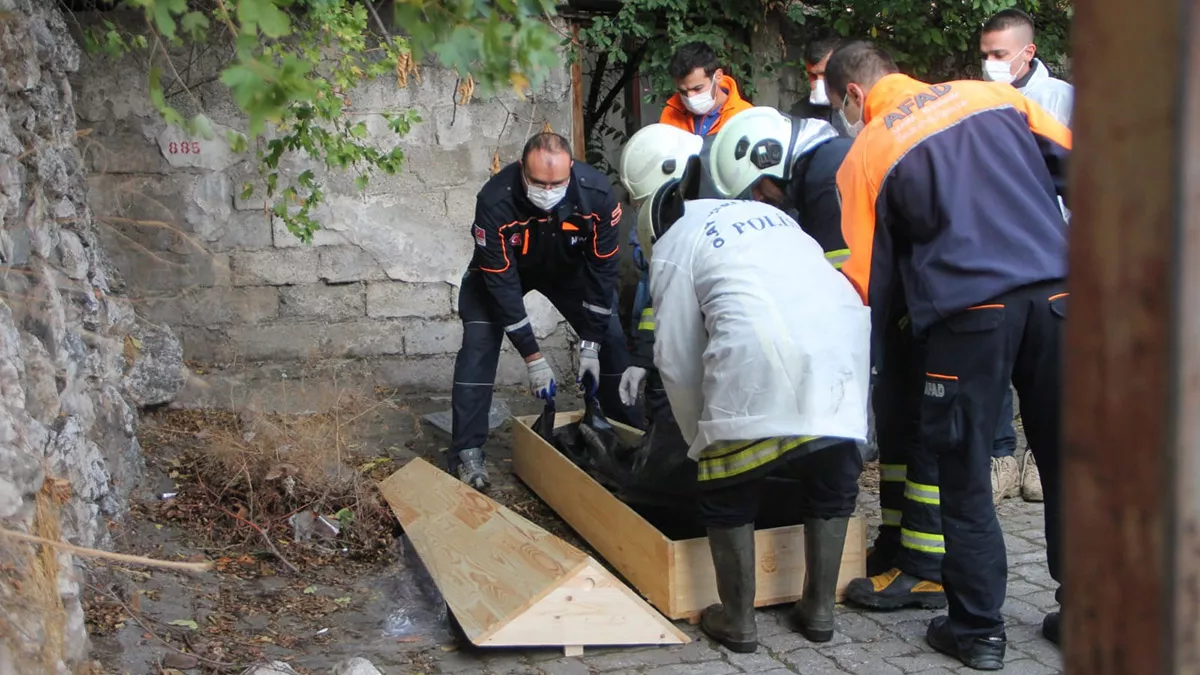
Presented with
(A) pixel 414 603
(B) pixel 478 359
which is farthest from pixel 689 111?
(A) pixel 414 603

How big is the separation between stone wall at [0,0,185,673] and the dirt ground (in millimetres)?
262

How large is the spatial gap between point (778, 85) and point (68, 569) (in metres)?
5.86

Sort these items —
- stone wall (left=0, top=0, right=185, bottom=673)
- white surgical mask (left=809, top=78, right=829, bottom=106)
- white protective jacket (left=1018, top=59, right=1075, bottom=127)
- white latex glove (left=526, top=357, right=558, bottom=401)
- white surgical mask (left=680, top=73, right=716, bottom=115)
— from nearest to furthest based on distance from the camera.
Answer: stone wall (left=0, top=0, right=185, bottom=673), white protective jacket (left=1018, top=59, right=1075, bottom=127), white latex glove (left=526, top=357, right=558, bottom=401), white surgical mask (left=809, top=78, right=829, bottom=106), white surgical mask (left=680, top=73, right=716, bottom=115)

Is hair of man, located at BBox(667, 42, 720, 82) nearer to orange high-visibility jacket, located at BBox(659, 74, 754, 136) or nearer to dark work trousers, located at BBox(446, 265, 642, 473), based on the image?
orange high-visibility jacket, located at BBox(659, 74, 754, 136)

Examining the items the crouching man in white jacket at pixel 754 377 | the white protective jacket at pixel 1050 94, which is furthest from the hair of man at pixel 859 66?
the white protective jacket at pixel 1050 94

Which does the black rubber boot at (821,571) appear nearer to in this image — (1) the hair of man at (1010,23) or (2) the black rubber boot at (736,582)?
(2) the black rubber boot at (736,582)

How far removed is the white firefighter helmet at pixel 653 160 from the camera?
15.6 feet

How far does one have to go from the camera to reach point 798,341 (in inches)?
139

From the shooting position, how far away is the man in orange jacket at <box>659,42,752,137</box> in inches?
240

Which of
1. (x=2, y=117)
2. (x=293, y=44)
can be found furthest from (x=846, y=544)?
(x=293, y=44)

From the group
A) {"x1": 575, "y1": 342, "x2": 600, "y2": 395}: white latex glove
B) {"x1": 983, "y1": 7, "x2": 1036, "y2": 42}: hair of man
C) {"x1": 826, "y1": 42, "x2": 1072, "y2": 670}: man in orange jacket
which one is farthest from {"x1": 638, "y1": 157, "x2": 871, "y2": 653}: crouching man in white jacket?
{"x1": 983, "y1": 7, "x2": 1036, "y2": 42}: hair of man

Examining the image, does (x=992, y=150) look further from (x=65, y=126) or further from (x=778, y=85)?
(x=778, y=85)

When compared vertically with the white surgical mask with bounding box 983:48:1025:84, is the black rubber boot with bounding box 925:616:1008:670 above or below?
below

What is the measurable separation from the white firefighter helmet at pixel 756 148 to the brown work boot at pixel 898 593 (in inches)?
57.3
